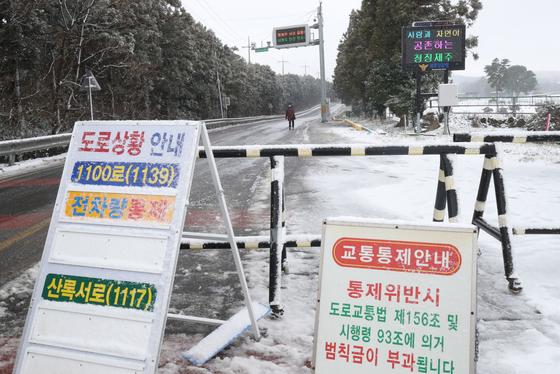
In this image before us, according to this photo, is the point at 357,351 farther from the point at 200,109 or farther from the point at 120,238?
the point at 200,109

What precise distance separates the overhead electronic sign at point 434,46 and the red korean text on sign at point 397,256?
19.0 metres

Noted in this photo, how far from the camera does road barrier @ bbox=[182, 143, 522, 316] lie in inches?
149

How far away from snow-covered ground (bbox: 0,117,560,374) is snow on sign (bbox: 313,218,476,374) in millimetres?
292

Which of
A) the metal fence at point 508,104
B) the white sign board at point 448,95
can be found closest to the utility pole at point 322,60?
the metal fence at point 508,104

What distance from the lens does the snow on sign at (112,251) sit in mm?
2385

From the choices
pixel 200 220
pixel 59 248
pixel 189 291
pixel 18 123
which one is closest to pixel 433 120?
pixel 18 123

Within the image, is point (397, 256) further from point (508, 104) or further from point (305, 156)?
point (508, 104)

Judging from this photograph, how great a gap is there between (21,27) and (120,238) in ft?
69.1

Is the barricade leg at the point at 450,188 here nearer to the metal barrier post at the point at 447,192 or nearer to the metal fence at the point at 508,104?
the metal barrier post at the point at 447,192

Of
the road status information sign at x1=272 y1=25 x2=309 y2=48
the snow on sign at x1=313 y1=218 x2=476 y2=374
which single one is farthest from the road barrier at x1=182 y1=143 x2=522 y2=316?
the road status information sign at x1=272 y1=25 x2=309 y2=48

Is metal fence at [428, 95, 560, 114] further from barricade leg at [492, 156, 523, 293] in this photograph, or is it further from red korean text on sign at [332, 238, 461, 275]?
red korean text on sign at [332, 238, 461, 275]

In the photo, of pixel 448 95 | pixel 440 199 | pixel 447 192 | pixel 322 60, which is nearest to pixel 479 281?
pixel 440 199

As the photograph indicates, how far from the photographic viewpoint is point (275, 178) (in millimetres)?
3854

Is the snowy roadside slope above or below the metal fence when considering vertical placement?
below
